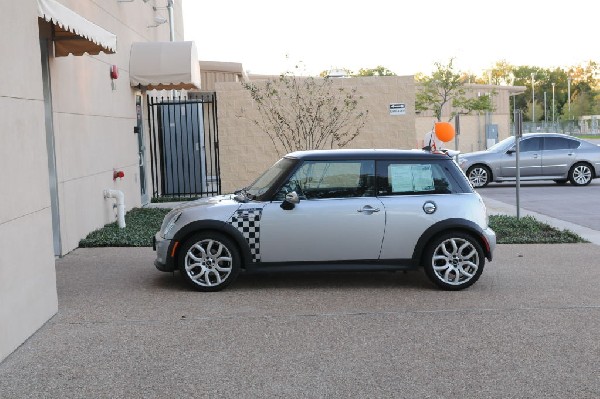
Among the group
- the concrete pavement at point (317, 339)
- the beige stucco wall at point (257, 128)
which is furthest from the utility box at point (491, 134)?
the concrete pavement at point (317, 339)

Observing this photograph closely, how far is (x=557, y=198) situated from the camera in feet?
63.8

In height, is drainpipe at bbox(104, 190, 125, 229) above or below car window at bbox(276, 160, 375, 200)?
below

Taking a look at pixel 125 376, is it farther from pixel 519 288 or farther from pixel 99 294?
pixel 519 288

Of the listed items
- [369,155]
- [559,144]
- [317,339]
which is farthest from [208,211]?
[559,144]

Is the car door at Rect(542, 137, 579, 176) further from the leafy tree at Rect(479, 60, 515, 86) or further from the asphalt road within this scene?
the leafy tree at Rect(479, 60, 515, 86)

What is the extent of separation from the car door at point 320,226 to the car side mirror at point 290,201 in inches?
1.4

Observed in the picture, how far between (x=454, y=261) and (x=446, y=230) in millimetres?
336

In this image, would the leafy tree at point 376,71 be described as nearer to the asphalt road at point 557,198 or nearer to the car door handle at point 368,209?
the asphalt road at point 557,198

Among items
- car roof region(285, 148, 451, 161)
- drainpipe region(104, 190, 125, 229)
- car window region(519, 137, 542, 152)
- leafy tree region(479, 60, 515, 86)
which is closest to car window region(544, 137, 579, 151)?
car window region(519, 137, 542, 152)

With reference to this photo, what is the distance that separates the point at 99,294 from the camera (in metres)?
8.60

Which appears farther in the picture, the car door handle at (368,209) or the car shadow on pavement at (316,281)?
the car shadow on pavement at (316,281)

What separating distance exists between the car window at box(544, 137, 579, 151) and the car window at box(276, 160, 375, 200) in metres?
15.7

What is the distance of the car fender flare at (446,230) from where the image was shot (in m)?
8.60

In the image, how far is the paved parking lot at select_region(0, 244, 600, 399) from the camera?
5477 millimetres
